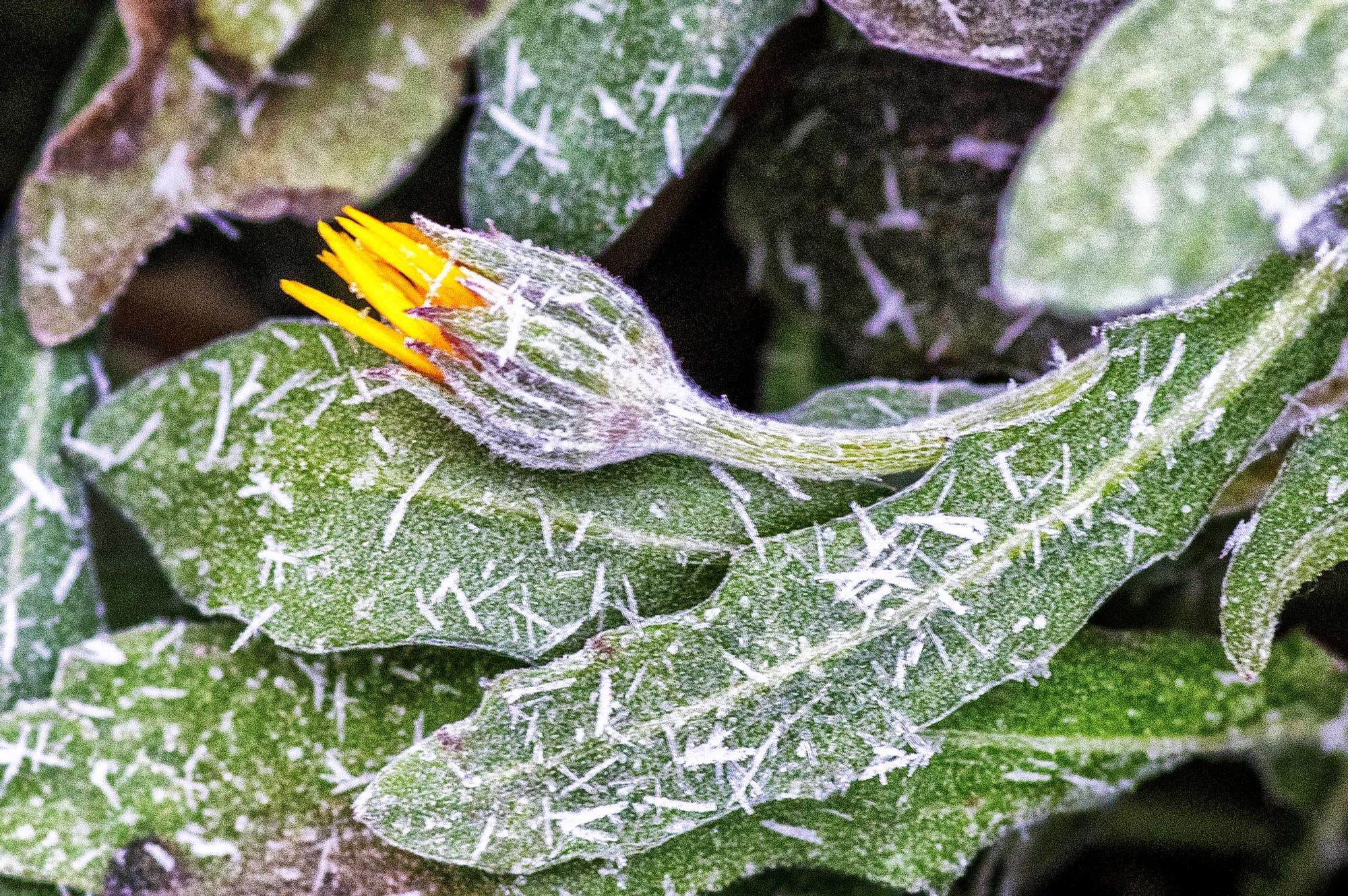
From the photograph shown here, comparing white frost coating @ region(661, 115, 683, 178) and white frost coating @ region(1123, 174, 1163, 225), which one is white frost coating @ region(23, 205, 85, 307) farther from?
white frost coating @ region(1123, 174, 1163, 225)

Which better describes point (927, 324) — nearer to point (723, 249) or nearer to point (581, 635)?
A: point (723, 249)

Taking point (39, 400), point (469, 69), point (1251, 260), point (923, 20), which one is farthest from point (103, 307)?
point (1251, 260)

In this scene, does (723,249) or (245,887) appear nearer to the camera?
(245,887)

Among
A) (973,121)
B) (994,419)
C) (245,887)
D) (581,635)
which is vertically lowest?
(245,887)

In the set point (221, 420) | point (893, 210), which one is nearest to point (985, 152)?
point (893, 210)

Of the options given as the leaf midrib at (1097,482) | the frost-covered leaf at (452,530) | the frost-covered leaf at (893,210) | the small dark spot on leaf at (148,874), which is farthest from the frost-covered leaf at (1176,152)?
the small dark spot on leaf at (148,874)

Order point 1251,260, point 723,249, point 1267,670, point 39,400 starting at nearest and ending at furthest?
point 1251,260
point 1267,670
point 39,400
point 723,249

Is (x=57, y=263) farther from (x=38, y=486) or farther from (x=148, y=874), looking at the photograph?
(x=148, y=874)
